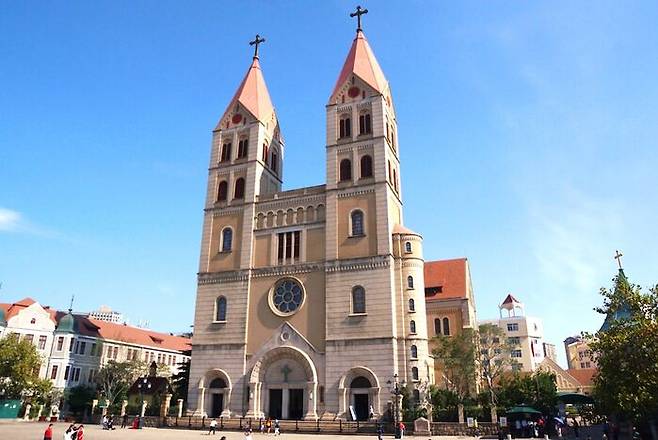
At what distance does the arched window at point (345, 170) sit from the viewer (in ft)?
143

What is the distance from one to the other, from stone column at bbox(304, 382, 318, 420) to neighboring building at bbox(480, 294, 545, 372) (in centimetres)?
5717

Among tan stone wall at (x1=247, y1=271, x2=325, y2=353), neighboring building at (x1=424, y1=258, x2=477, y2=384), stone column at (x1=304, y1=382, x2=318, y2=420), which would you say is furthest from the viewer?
neighboring building at (x1=424, y1=258, x2=477, y2=384)

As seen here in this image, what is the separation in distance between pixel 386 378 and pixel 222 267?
58.8ft

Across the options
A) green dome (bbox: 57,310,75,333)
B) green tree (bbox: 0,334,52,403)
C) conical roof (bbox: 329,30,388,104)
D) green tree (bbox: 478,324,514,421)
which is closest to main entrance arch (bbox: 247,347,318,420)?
green tree (bbox: 478,324,514,421)

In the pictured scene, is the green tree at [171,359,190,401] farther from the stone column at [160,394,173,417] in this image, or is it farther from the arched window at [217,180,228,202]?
the arched window at [217,180,228,202]

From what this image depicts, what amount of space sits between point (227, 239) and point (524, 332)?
6454cm

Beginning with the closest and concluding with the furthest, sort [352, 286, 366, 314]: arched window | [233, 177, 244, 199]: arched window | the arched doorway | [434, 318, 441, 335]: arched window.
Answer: the arched doorway → [352, 286, 366, 314]: arched window → [233, 177, 244, 199]: arched window → [434, 318, 441, 335]: arched window

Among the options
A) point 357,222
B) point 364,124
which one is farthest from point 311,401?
point 364,124

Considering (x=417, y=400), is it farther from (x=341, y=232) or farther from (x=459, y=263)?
(x=459, y=263)

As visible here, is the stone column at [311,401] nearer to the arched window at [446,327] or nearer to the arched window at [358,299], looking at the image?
the arched window at [358,299]

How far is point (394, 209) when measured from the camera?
43.3m

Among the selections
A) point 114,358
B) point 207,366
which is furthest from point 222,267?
point 114,358

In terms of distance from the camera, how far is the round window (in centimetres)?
4088

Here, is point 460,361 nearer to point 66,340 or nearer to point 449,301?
point 449,301
